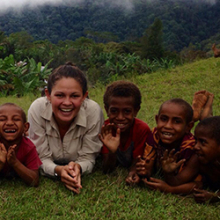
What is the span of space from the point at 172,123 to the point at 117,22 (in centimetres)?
6630

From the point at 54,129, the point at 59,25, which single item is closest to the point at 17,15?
the point at 59,25

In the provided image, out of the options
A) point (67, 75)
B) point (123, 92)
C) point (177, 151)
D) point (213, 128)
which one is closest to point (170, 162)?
point (177, 151)

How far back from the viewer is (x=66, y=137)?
272 centimetres

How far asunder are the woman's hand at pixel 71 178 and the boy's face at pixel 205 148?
963 mm

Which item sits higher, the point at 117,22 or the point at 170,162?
the point at 117,22

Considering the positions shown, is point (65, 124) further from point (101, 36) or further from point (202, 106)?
point (101, 36)

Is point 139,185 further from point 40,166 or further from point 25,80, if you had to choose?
point 25,80

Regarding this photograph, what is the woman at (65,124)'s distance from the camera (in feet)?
8.34

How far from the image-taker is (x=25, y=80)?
9.46 metres

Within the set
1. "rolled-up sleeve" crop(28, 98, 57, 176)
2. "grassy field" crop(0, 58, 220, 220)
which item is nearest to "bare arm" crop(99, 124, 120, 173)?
"grassy field" crop(0, 58, 220, 220)

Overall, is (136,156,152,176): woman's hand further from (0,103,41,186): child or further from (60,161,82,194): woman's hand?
(0,103,41,186): child

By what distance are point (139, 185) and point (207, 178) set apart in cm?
57

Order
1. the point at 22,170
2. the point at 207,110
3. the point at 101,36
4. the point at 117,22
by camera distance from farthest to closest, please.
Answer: the point at 117,22
the point at 101,36
the point at 207,110
the point at 22,170

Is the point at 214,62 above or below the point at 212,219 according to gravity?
above
